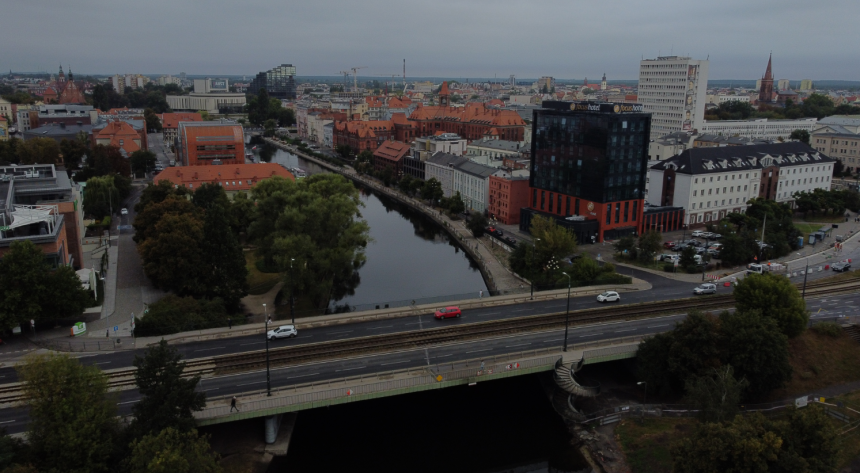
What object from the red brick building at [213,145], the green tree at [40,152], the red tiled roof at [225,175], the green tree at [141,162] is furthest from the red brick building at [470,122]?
the green tree at [40,152]

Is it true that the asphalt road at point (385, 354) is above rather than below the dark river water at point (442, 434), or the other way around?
above

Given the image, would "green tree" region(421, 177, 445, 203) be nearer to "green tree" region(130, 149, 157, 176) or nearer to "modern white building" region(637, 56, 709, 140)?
"green tree" region(130, 149, 157, 176)

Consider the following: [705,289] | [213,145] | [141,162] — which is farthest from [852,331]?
[141,162]

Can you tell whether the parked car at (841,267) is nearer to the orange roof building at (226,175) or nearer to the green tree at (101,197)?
the orange roof building at (226,175)

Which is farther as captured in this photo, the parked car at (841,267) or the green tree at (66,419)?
the parked car at (841,267)

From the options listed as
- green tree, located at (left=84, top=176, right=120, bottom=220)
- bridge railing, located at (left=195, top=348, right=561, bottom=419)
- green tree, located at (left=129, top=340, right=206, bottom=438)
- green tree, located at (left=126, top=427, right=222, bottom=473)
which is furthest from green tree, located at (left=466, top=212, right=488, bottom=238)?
green tree, located at (left=126, top=427, right=222, bottom=473)

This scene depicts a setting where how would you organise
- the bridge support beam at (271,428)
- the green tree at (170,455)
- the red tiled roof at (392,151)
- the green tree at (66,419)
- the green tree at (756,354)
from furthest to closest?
1. the red tiled roof at (392,151)
2. the green tree at (756,354)
3. the bridge support beam at (271,428)
4. the green tree at (66,419)
5. the green tree at (170,455)

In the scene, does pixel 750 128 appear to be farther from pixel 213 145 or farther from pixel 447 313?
pixel 447 313
